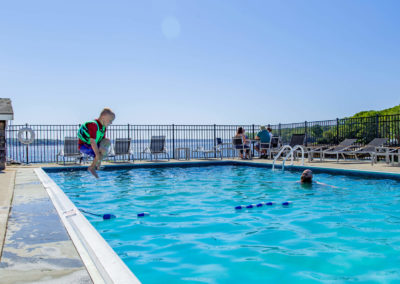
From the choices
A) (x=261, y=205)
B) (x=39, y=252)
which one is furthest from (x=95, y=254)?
(x=261, y=205)

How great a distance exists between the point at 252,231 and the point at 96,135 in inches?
90.0

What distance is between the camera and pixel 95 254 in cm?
Result: 247

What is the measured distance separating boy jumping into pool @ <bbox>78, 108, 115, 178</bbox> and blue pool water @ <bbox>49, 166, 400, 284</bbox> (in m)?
1.09

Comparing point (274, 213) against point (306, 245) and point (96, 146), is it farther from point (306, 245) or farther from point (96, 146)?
point (96, 146)

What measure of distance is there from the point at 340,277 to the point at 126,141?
11.1 m

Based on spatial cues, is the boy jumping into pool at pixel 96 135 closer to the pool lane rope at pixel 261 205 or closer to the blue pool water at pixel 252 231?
the blue pool water at pixel 252 231

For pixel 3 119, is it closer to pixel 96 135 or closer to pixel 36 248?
pixel 96 135

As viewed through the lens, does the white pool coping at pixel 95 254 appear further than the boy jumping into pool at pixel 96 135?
No

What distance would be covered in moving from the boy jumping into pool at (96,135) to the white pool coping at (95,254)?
2.38 feet

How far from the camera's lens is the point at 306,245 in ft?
13.4

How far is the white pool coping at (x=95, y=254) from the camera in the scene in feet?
6.86

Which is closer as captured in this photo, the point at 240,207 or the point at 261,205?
the point at 240,207

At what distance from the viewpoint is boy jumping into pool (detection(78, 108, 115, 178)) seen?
4117 mm

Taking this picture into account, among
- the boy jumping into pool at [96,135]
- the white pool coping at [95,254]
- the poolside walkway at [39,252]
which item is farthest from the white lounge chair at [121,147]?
the white pool coping at [95,254]
